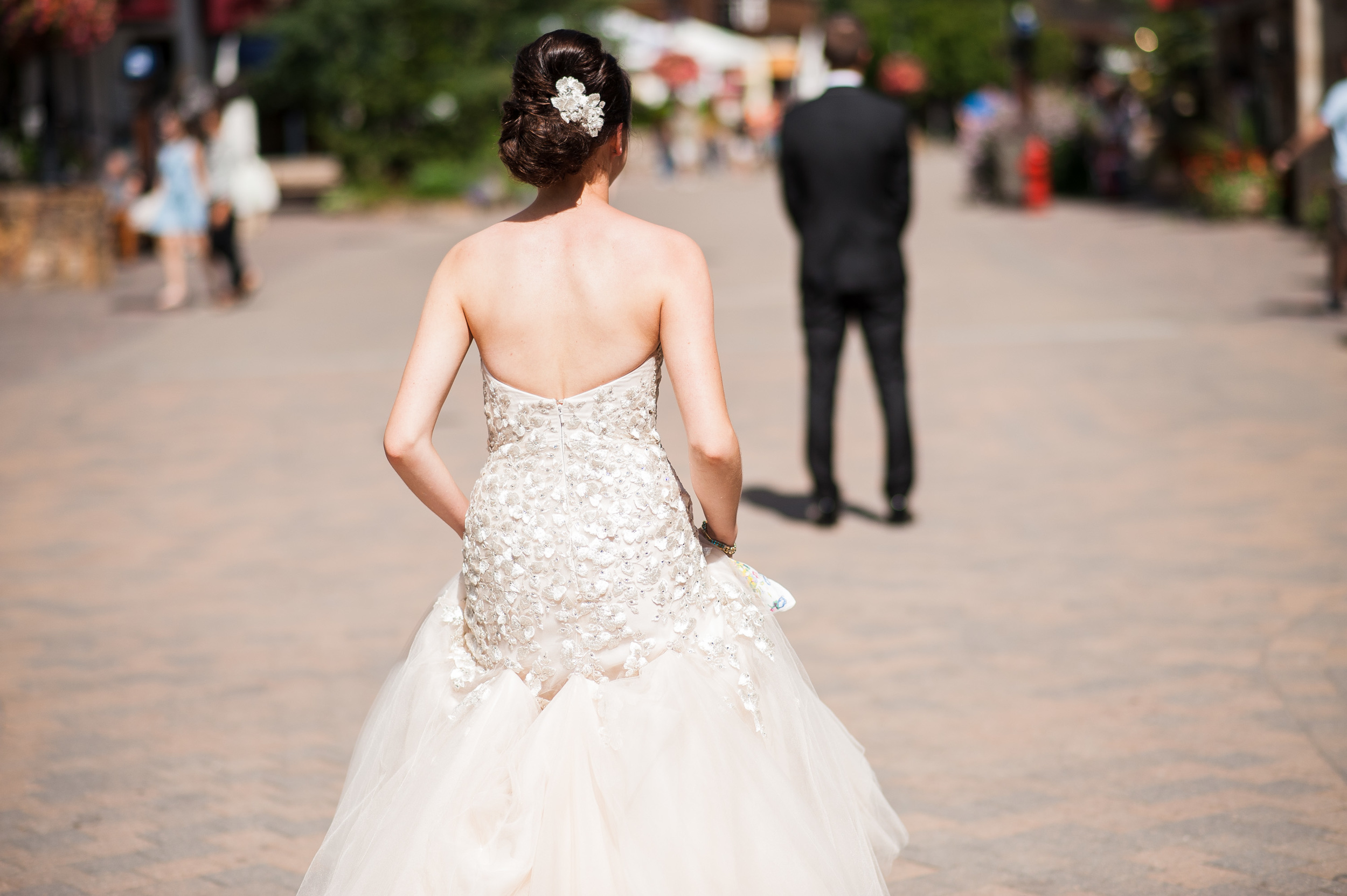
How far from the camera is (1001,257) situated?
16828 mm

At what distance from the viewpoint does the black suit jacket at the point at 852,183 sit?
605 centimetres

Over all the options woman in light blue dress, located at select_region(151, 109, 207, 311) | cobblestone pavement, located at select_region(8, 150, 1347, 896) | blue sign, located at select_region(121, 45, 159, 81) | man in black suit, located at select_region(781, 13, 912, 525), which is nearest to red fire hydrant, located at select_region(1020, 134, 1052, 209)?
cobblestone pavement, located at select_region(8, 150, 1347, 896)

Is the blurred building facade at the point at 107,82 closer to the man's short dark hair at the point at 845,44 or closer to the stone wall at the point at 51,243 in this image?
the stone wall at the point at 51,243

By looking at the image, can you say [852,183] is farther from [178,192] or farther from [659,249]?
[178,192]

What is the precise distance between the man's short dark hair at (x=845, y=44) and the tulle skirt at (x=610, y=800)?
4092 millimetres

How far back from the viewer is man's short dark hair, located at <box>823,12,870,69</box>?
6.19 meters

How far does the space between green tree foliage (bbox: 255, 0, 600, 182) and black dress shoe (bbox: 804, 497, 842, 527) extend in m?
21.4

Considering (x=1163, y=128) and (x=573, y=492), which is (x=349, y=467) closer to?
(x=573, y=492)

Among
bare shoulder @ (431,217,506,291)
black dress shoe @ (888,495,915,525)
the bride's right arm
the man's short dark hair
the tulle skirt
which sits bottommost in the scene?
black dress shoe @ (888,495,915,525)

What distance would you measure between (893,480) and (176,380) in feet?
20.3

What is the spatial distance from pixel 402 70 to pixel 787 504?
21987 millimetres

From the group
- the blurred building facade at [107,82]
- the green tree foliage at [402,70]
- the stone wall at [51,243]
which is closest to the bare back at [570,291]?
the stone wall at [51,243]

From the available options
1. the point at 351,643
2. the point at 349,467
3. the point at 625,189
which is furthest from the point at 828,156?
the point at 625,189

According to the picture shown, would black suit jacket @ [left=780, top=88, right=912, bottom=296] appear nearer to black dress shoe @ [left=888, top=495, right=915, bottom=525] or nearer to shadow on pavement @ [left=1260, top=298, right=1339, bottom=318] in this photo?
black dress shoe @ [left=888, top=495, right=915, bottom=525]
